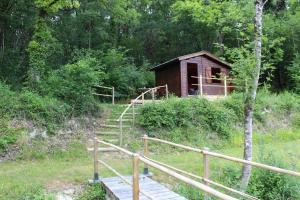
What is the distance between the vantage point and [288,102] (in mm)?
18266

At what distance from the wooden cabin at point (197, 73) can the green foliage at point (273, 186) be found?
1178cm

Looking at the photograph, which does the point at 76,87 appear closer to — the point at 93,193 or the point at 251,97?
the point at 93,193

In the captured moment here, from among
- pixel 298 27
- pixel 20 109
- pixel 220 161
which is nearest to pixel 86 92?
pixel 20 109

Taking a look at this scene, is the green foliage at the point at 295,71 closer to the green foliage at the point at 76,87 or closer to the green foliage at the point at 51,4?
the green foliage at the point at 76,87

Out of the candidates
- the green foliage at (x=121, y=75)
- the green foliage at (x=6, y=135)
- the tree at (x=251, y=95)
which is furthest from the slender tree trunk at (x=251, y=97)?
the green foliage at (x=121, y=75)

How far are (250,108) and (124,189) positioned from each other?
366cm

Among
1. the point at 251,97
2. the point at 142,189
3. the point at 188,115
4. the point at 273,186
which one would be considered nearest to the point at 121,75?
the point at 188,115

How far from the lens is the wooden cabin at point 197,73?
19.8 metres

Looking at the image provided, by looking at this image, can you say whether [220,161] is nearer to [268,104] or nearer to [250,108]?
[250,108]

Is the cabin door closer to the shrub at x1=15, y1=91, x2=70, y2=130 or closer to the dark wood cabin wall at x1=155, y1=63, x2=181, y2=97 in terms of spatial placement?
the dark wood cabin wall at x1=155, y1=63, x2=181, y2=97

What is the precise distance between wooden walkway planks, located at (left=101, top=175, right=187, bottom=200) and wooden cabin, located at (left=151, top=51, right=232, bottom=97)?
1263 cm

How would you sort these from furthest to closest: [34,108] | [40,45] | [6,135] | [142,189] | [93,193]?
1. [40,45]
2. [34,108]
3. [6,135]
4. [93,193]
5. [142,189]

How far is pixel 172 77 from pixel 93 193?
14216 mm

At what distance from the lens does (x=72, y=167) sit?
32.0 feet
